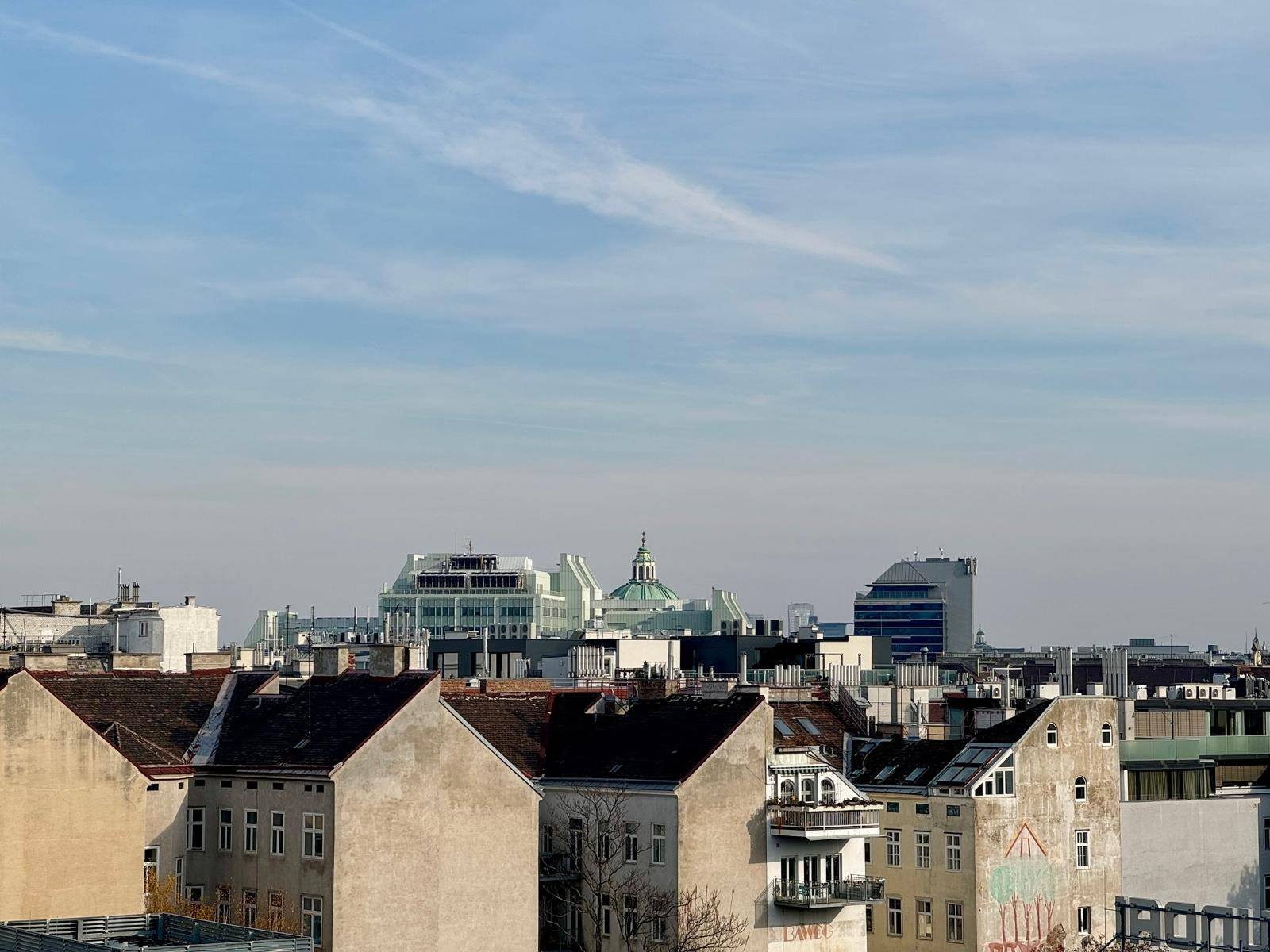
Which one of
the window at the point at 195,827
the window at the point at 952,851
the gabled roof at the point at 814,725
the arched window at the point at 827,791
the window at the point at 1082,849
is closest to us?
the window at the point at 195,827

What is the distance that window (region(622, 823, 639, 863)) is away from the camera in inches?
3285

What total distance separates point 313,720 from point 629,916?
1612cm

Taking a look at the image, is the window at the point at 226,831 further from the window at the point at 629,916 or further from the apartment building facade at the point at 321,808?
the window at the point at 629,916

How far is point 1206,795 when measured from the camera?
348ft

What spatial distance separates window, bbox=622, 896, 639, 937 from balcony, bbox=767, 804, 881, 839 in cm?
660

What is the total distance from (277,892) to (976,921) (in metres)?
31.9

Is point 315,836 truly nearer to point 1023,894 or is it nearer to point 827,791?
point 827,791

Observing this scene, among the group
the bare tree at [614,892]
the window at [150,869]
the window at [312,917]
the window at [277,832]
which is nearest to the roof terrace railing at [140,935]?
the window at [150,869]

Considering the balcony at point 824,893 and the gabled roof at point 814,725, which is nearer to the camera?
the balcony at point 824,893

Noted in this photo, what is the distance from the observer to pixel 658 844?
82562 millimetres

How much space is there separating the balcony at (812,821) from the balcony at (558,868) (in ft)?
28.1

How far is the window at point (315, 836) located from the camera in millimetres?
74125

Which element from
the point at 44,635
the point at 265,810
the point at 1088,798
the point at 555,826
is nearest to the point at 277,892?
the point at 265,810

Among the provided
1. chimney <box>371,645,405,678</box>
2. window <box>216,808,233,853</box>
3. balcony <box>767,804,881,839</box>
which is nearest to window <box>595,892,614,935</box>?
balcony <box>767,804,881,839</box>
